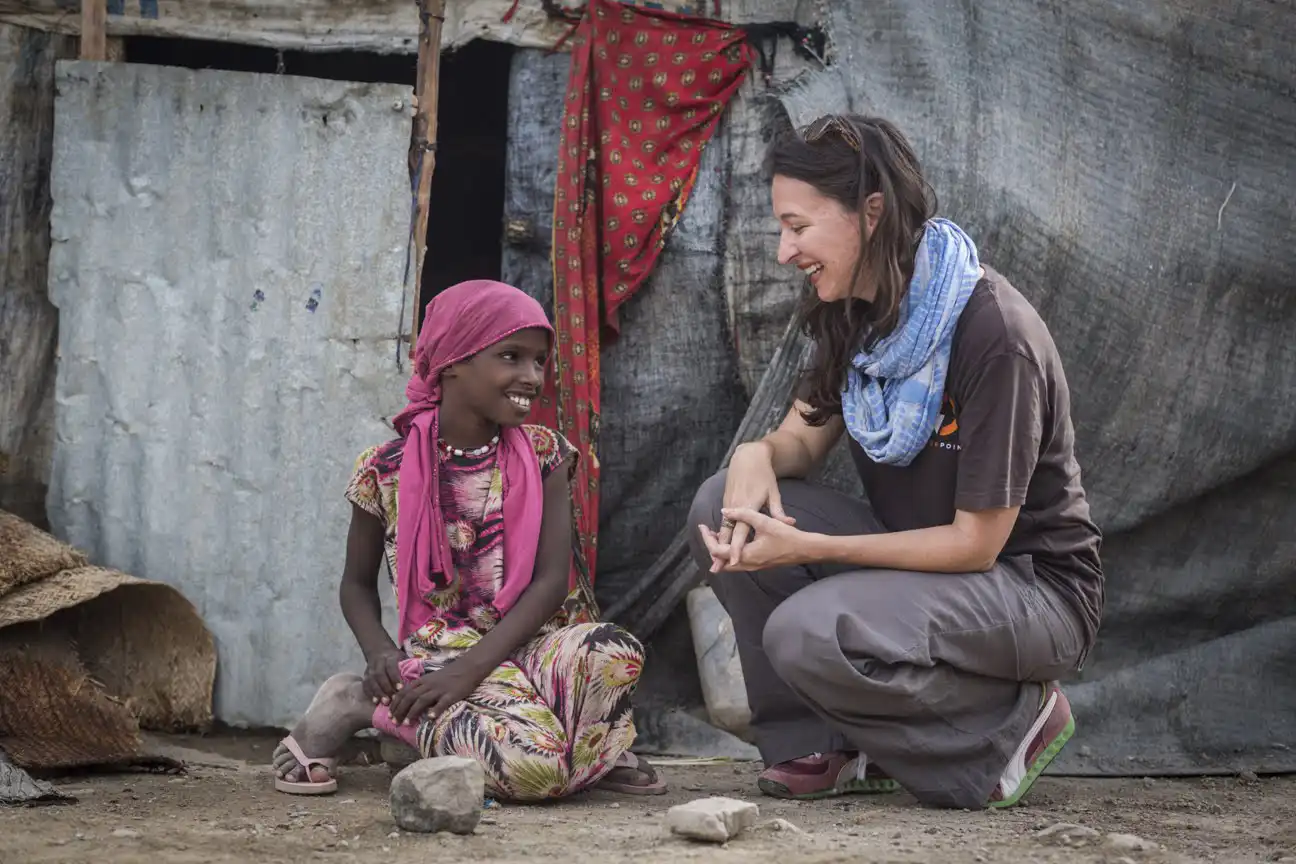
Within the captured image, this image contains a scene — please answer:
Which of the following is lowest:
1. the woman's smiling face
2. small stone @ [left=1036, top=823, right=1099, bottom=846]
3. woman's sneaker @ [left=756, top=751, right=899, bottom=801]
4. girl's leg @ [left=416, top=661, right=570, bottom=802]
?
woman's sneaker @ [left=756, top=751, right=899, bottom=801]

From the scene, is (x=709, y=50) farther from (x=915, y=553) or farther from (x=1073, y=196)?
(x=915, y=553)

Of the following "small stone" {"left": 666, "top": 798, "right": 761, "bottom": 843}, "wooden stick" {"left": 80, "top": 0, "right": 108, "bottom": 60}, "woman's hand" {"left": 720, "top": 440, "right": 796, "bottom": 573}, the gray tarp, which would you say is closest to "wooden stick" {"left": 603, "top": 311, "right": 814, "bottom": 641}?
the gray tarp

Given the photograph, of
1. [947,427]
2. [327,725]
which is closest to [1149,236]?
[947,427]

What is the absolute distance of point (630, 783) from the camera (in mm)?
3285

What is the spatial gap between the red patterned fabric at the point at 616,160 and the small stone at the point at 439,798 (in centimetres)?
152

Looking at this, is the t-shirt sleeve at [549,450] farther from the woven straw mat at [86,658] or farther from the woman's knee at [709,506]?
the woven straw mat at [86,658]

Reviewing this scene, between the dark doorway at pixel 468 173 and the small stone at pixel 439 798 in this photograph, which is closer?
the small stone at pixel 439 798

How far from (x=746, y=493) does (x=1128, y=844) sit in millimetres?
1034

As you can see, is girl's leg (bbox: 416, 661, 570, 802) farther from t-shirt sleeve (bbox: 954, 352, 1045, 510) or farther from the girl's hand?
t-shirt sleeve (bbox: 954, 352, 1045, 510)

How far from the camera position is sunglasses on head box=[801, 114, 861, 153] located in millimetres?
2953

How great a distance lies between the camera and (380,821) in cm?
280

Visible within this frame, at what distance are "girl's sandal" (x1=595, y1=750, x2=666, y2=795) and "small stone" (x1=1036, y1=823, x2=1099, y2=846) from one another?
93cm

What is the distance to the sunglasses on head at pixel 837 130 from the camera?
2953 millimetres

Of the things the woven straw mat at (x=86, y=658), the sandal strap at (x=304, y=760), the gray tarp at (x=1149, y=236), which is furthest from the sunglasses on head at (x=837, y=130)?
the woven straw mat at (x=86, y=658)
